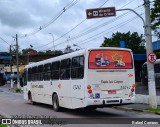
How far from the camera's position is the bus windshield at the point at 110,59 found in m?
16.0

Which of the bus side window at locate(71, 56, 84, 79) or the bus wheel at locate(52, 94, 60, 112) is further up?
the bus side window at locate(71, 56, 84, 79)

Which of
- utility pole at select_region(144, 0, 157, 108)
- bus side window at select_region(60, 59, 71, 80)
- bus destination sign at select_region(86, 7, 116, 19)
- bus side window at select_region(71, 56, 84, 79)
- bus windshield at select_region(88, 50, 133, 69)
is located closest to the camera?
bus windshield at select_region(88, 50, 133, 69)

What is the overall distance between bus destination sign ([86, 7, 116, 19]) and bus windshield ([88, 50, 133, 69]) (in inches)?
106

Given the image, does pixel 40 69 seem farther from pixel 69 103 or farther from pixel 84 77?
pixel 84 77

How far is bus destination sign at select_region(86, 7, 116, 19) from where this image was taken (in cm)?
1833

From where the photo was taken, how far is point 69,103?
57.2ft

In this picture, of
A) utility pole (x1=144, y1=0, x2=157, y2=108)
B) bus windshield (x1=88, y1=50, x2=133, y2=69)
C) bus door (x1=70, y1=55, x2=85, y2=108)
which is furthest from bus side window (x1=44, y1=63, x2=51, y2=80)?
utility pole (x1=144, y1=0, x2=157, y2=108)

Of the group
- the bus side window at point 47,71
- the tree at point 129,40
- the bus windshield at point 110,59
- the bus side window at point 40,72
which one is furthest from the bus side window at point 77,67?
the tree at point 129,40

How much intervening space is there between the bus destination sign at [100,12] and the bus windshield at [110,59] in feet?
8.80

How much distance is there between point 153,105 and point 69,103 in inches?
170

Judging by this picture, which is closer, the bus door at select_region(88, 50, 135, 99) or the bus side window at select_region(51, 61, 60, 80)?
the bus door at select_region(88, 50, 135, 99)

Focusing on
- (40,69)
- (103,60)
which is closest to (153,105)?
(103,60)

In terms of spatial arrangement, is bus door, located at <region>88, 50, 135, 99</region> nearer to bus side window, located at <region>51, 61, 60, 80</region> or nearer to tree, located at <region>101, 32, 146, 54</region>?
bus side window, located at <region>51, 61, 60, 80</region>

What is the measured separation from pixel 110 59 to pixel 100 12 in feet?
10.5
